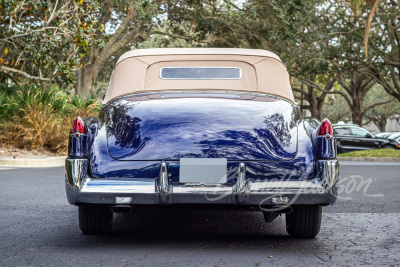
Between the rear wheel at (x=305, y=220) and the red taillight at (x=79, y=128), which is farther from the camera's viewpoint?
the rear wheel at (x=305, y=220)

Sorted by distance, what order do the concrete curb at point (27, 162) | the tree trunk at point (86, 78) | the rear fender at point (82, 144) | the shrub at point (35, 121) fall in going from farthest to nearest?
the tree trunk at point (86, 78) < the shrub at point (35, 121) < the concrete curb at point (27, 162) < the rear fender at point (82, 144)

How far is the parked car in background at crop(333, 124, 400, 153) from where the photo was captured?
79.5 ft

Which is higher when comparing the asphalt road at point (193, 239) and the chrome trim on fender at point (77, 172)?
the chrome trim on fender at point (77, 172)

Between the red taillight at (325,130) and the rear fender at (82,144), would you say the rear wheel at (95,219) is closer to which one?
the rear fender at (82,144)

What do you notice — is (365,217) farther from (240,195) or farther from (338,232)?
(240,195)

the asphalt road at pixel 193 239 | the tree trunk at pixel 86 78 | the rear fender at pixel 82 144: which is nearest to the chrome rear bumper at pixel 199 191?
the rear fender at pixel 82 144

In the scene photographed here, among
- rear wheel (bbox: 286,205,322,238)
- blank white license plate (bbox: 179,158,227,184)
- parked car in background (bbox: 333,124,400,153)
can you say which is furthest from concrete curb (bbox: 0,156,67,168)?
parked car in background (bbox: 333,124,400,153)

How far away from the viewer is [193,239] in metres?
5.14

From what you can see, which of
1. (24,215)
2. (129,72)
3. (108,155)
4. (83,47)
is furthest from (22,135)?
(108,155)

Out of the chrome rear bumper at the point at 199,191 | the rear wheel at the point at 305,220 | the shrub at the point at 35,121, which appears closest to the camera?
the chrome rear bumper at the point at 199,191

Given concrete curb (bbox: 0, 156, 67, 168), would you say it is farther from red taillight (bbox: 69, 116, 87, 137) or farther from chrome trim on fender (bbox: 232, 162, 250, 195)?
Answer: chrome trim on fender (bbox: 232, 162, 250, 195)

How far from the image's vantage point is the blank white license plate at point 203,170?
4.48 meters

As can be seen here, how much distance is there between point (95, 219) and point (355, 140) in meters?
20.6

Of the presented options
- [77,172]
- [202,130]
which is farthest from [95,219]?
[202,130]
